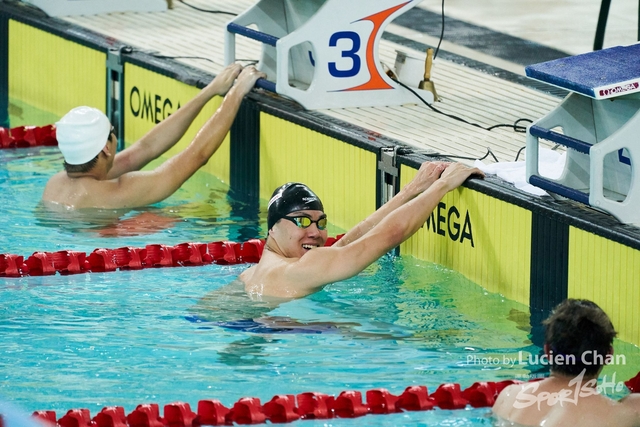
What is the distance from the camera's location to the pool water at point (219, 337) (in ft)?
14.1

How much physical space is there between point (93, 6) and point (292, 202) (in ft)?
13.9

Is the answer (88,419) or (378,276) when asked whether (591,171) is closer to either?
(378,276)

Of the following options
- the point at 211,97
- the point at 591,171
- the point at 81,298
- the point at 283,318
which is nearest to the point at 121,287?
the point at 81,298

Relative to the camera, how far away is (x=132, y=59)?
7.65m

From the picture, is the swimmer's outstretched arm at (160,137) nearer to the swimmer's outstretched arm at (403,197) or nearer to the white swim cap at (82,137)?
the white swim cap at (82,137)

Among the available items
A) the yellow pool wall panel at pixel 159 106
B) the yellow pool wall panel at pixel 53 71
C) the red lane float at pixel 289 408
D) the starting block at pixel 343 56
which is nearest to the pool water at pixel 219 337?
the red lane float at pixel 289 408

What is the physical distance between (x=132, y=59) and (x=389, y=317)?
3156 mm

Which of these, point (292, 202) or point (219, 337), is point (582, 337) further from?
point (292, 202)

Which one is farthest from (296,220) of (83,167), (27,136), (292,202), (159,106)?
(27,136)

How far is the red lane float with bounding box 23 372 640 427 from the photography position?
13.0 feet

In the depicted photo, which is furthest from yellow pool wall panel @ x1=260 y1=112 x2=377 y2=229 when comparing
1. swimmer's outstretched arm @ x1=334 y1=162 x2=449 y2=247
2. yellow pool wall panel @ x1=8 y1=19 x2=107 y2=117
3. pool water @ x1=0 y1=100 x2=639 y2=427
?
yellow pool wall panel @ x1=8 y1=19 x2=107 y2=117

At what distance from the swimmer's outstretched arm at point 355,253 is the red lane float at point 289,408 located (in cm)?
79

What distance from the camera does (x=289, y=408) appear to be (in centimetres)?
403

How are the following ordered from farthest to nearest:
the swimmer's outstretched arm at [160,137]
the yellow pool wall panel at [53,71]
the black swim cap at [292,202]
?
1. the yellow pool wall panel at [53,71]
2. the swimmer's outstretched arm at [160,137]
3. the black swim cap at [292,202]
